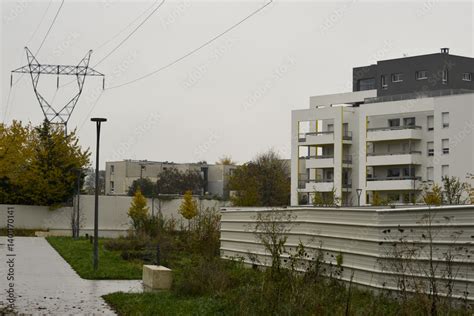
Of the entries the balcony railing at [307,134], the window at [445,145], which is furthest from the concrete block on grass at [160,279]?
the balcony railing at [307,134]

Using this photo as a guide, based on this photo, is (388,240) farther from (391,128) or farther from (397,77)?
(397,77)

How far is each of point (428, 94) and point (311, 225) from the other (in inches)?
2177

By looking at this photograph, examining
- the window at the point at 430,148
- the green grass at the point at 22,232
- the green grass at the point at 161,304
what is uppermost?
the window at the point at 430,148

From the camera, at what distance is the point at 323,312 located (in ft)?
33.6

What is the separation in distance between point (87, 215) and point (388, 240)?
176ft

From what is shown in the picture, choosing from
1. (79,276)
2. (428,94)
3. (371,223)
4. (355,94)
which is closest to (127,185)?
(355,94)

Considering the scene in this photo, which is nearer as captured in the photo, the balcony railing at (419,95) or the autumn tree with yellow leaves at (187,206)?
the autumn tree with yellow leaves at (187,206)

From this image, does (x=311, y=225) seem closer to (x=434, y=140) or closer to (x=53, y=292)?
(x=53, y=292)

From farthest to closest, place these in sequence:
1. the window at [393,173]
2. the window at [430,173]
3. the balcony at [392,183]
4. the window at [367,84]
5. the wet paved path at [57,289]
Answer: the window at [367,84], the window at [393,173], the balcony at [392,183], the window at [430,173], the wet paved path at [57,289]

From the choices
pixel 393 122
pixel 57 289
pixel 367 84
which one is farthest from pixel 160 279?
pixel 367 84

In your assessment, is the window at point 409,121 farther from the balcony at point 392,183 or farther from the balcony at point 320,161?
the balcony at point 320,161

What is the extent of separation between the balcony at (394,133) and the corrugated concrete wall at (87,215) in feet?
56.1

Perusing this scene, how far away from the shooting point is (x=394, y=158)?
71.9m

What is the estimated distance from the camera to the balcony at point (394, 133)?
232 feet
